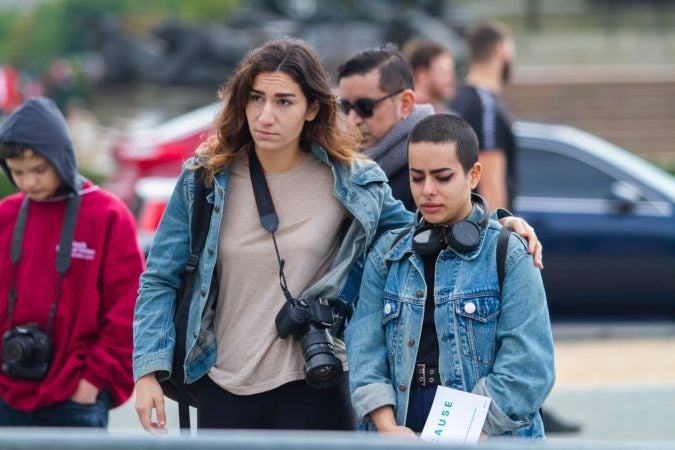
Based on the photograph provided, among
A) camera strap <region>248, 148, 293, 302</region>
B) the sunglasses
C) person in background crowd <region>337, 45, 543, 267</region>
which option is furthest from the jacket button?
the sunglasses

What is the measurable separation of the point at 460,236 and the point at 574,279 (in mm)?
7217

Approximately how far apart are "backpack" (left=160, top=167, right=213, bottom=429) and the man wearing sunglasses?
0.87 metres

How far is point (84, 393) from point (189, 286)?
97 centimetres

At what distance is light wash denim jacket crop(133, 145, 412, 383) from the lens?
400 centimetres

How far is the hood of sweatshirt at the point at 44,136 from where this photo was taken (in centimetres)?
487

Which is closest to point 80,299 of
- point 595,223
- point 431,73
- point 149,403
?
point 149,403

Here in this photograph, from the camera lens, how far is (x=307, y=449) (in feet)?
7.18

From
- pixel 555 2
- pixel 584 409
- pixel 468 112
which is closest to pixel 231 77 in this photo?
pixel 468 112

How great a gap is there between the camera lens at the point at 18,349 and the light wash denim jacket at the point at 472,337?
1452mm

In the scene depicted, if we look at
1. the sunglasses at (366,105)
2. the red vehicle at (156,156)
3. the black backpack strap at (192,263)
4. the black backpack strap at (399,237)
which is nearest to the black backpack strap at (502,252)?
the black backpack strap at (399,237)

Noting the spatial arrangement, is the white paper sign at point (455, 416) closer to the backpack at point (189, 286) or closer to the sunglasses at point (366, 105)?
the backpack at point (189, 286)

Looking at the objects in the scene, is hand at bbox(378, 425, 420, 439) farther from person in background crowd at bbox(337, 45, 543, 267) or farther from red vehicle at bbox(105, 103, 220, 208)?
red vehicle at bbox(105, 103, 220, 208)

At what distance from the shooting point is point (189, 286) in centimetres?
409

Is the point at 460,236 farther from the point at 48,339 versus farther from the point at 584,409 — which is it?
the point at 584,409
